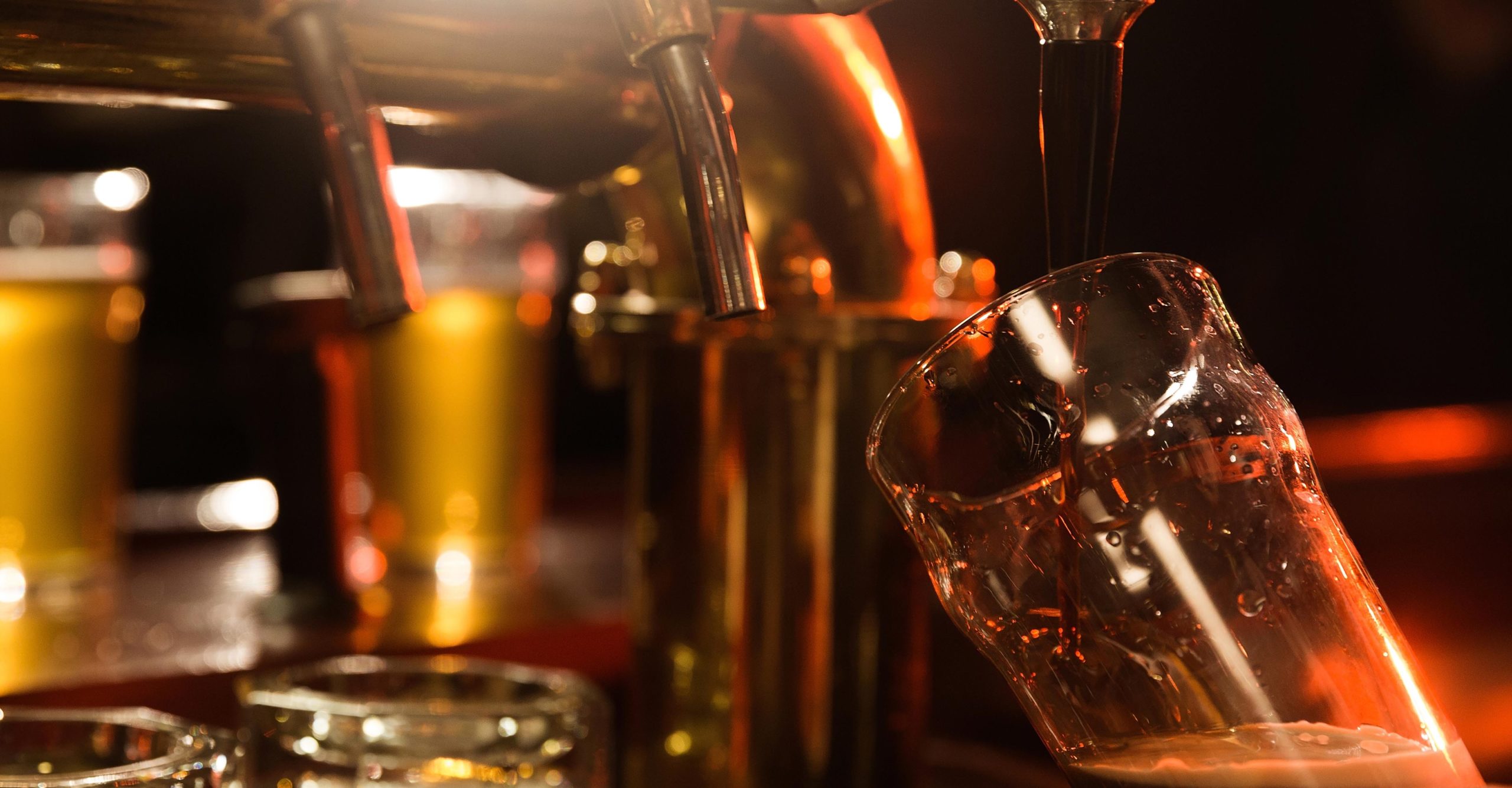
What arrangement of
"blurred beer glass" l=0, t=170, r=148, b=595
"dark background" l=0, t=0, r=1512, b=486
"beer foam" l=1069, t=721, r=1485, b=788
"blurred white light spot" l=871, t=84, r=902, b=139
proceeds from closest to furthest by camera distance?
"beer foam" l=1069, t=721, r=1485, b=788 < "blurred white light spot" l=871, t=84, r=902, b=139 < "blurred beer glass" l=0, t=170, r=148, b=595 < "dark background" l=0, t=0, r=1512, b=486

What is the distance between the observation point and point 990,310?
13.0 inches

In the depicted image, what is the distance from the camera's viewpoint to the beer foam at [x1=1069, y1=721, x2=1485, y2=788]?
298 millimetres

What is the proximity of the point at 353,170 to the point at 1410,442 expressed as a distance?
4.85ft

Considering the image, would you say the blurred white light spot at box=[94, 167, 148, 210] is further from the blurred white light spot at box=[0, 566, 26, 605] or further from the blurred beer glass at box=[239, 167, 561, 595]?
the blurred white light spot at box=[0, 566, 26, 605]

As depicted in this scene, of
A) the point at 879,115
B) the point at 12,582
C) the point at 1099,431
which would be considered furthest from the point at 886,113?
the point at 12,582

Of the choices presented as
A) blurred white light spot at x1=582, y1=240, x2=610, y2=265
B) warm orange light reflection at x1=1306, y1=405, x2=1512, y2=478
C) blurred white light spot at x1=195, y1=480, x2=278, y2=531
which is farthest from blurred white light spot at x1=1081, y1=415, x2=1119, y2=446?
warm orange light reflection at x1=1306, y1=405, x2=1512, y2=478

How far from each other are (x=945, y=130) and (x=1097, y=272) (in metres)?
0.76

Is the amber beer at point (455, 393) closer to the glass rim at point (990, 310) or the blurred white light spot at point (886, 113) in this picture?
the blurred white light spot at point (886, 113)

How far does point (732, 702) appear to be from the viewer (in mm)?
501

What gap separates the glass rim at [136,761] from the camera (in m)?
0.32

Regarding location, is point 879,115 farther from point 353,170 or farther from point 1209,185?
point 1209,185

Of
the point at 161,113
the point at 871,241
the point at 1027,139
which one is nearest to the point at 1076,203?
the point at 871,241

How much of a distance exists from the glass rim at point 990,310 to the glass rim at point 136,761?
18cm

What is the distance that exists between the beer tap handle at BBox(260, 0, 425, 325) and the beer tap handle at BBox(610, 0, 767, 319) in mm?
67
